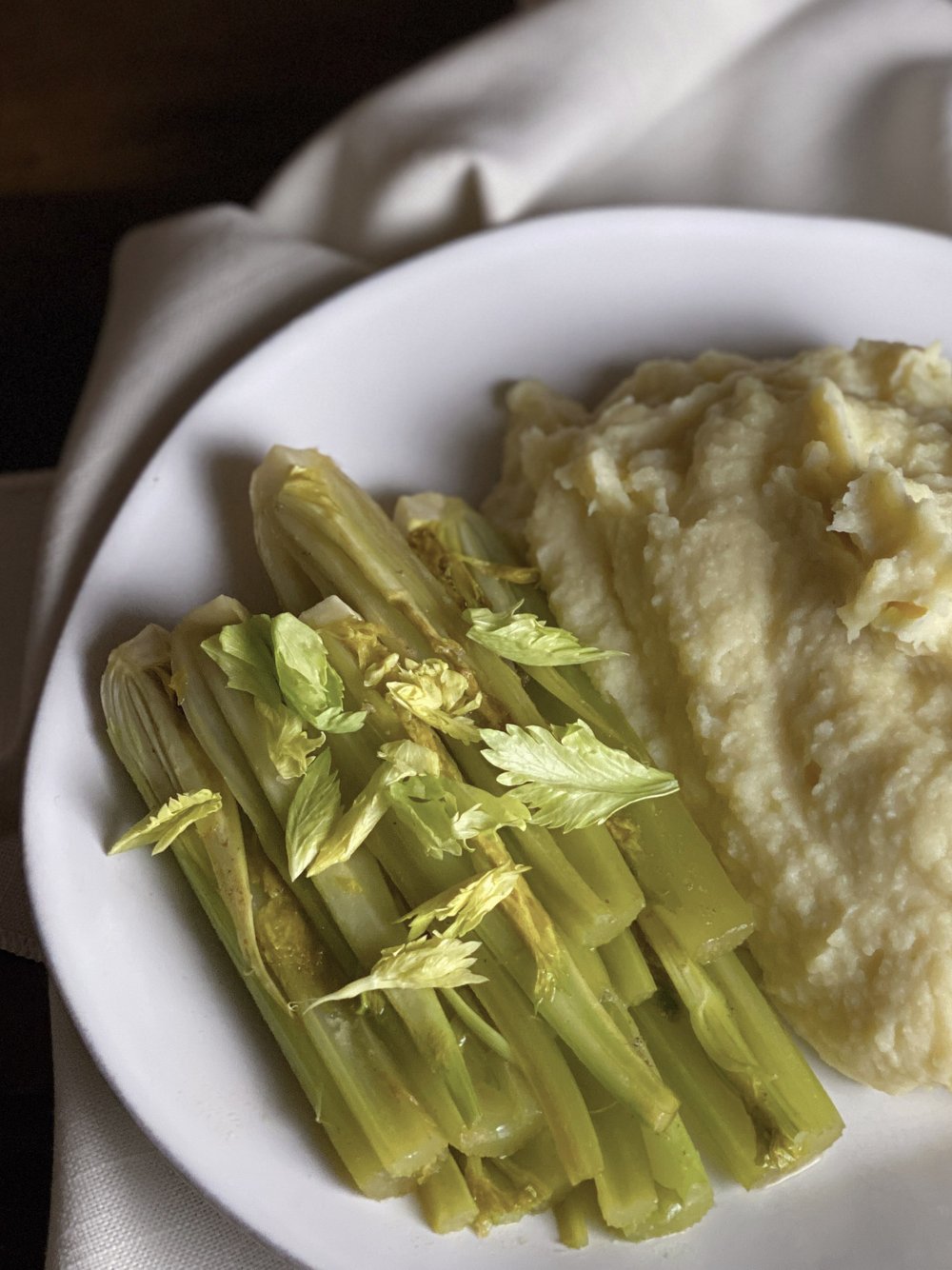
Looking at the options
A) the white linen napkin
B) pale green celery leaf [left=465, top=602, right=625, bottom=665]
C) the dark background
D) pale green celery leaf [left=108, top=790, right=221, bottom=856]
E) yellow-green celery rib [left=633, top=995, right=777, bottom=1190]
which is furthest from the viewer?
the dark background

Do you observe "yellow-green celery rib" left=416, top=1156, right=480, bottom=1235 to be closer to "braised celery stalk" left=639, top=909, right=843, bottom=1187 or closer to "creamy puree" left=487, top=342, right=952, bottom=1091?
"braised celery stalk" left=639, top=909, right=843, bottom=1187

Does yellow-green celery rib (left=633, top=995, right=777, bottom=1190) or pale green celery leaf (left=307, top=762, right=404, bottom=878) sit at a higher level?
pale green celery leaf (left=307, top=762, right=404, bottom=878)

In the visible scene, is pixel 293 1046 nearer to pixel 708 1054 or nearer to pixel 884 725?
pixel 708 1054

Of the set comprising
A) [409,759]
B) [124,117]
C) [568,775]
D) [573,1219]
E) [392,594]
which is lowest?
[573,1219]

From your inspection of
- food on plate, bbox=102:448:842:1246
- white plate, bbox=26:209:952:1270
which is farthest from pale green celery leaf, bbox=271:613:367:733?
white plate, bbox=26:209:952:1270

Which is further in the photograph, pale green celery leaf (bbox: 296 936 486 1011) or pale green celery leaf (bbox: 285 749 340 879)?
pale green celery leaf (bbox: 285 749 340 879)

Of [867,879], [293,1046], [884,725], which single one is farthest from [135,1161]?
[884,725]

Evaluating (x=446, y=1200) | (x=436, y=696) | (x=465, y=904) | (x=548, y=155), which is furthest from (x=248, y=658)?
(x=548, y=155)

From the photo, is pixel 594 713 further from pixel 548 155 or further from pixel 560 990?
pixel 548 155
